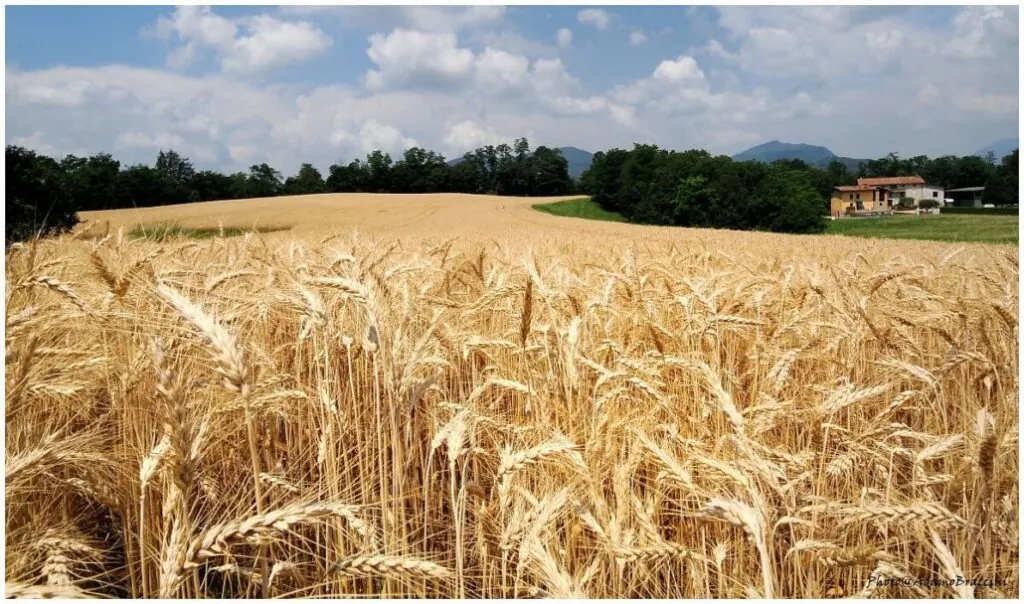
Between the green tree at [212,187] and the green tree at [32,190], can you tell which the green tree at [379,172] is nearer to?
the green tree at [212,187]

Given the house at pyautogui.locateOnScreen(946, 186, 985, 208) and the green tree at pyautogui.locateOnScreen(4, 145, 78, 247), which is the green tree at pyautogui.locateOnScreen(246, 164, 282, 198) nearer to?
the green tree at pyautogui.locateOnScreen(4, 145, 78, 247)

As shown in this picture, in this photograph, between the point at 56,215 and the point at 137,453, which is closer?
the point at 137,453

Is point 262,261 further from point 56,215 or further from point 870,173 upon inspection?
point 870,173

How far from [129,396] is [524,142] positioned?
11602cm

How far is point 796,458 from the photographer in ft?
6.07

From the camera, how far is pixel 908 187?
10912 cm

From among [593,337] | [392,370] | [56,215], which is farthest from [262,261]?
[56,215]

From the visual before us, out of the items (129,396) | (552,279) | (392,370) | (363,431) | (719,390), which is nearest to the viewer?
(392,370)

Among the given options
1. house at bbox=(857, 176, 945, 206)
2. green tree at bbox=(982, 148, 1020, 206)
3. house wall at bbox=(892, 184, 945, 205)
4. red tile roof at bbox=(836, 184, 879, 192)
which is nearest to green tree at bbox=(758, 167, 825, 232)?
green tree at bbox=(982, 148, 1020, 206)

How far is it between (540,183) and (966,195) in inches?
2620

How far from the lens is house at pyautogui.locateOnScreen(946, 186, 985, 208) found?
8885cm

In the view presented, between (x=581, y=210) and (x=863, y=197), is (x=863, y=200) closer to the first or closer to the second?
(x=863, y=197)

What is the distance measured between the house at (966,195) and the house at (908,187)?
493cm

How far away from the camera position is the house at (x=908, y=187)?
105938 millimetres
